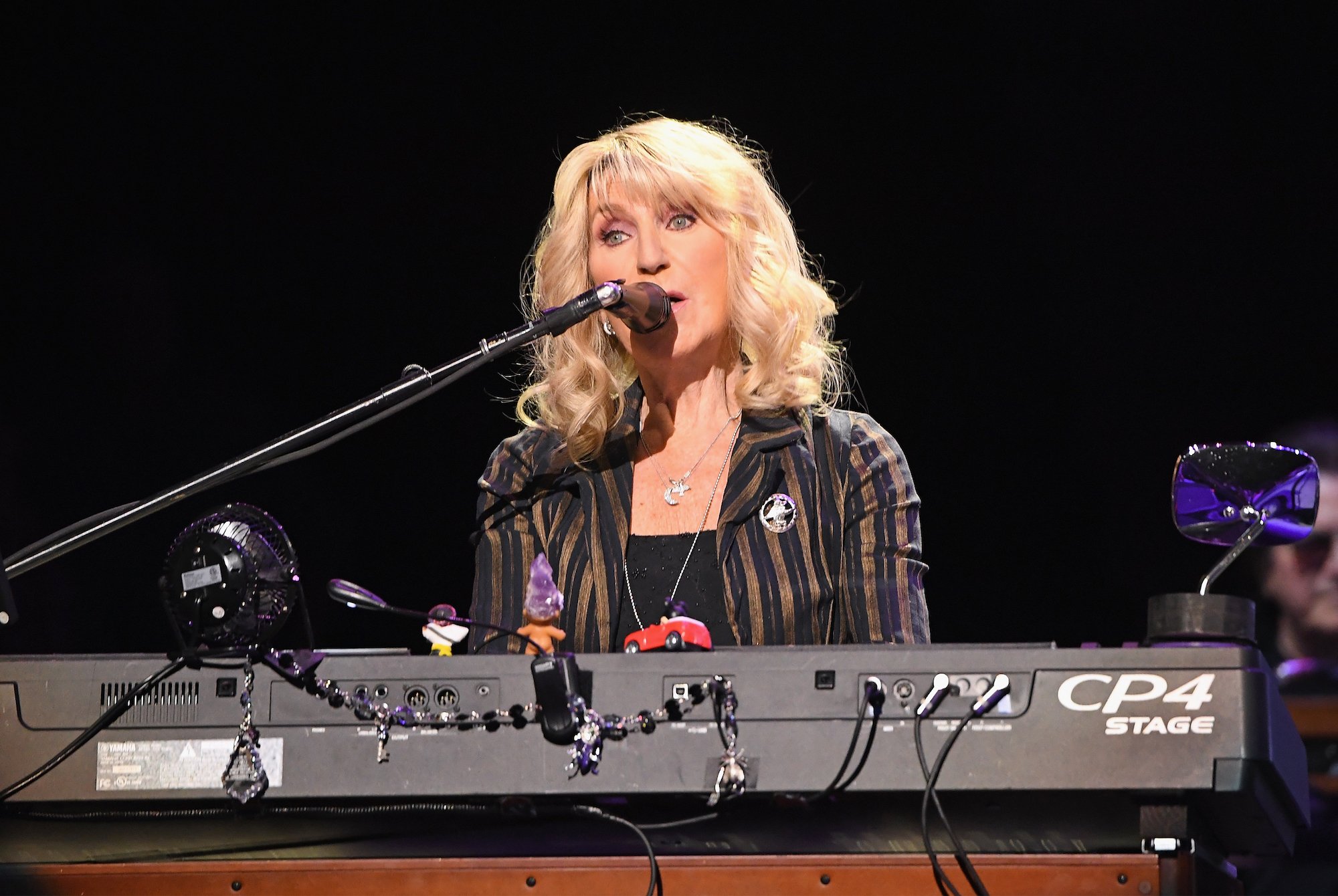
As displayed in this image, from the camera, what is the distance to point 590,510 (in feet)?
7.32

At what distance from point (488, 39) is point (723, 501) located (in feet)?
6.76

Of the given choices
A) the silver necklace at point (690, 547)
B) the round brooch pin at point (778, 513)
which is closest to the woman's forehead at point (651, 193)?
the silver necklace at point (690, 547)

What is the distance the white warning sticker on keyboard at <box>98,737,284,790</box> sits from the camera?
1302 millimetres

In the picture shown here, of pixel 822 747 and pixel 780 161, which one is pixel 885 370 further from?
pixel 822 747

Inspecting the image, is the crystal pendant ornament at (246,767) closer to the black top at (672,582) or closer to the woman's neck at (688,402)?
the black top at (672,582)

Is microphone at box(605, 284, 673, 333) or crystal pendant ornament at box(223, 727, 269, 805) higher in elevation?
microphone at box(605, 284, 673, 333)

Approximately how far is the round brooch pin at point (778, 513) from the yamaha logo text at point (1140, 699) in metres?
0.95

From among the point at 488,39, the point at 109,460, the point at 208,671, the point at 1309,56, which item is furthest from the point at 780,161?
the point at 208,671

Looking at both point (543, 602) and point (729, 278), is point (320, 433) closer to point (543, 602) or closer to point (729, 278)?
point (543, 602)

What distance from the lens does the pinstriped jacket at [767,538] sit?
2.07 m

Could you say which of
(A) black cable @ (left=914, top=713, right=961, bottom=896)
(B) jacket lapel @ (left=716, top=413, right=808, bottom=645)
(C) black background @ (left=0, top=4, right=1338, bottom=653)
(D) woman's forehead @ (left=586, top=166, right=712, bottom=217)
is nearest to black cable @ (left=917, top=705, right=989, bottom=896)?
(A) black cable @ (left=914, top=713, right=961, bottom=896)

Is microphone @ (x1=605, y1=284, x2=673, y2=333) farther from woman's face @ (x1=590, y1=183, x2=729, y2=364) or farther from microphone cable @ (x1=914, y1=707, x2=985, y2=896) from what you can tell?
microphone cable @ (x1=914, y1=707, x2=985, y2=896)

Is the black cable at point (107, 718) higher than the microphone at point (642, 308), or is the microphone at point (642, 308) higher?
the microphone at point (642, 308)

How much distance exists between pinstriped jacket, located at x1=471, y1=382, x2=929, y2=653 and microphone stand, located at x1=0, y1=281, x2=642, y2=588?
561 mm
